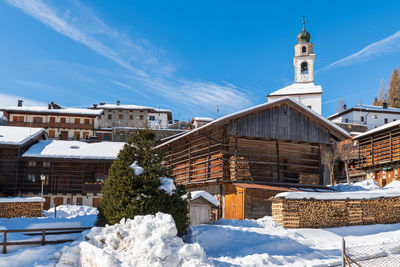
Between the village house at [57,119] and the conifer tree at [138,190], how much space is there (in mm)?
52273

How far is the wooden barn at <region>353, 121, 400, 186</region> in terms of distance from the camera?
36.2 metres

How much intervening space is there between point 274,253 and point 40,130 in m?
36.8

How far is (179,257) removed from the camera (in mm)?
11078

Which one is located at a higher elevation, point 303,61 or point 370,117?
point 303,61

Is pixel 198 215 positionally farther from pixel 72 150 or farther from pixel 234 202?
pixel 72 150

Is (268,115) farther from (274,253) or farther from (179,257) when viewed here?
(179,257)

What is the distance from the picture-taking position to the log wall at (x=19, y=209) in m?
25.9

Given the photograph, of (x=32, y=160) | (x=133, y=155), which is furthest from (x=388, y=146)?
(x=32, y=160)

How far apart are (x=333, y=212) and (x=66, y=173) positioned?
3029 cm

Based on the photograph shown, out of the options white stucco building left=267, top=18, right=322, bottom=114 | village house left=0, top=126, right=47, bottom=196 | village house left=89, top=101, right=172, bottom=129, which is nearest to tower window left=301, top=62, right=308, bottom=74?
white stucco building left=267, top=18, right=322, bottom=114

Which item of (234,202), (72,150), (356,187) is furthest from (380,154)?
(72,150)

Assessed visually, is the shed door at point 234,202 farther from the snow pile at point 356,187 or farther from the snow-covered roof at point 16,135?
the snow-covered roof at point 16,135

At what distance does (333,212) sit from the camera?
19125 millimetres

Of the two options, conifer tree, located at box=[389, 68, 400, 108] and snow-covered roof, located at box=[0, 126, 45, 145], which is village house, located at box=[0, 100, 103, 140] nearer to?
snow-covered roof, located at box=[0, 126, 45, 145]
